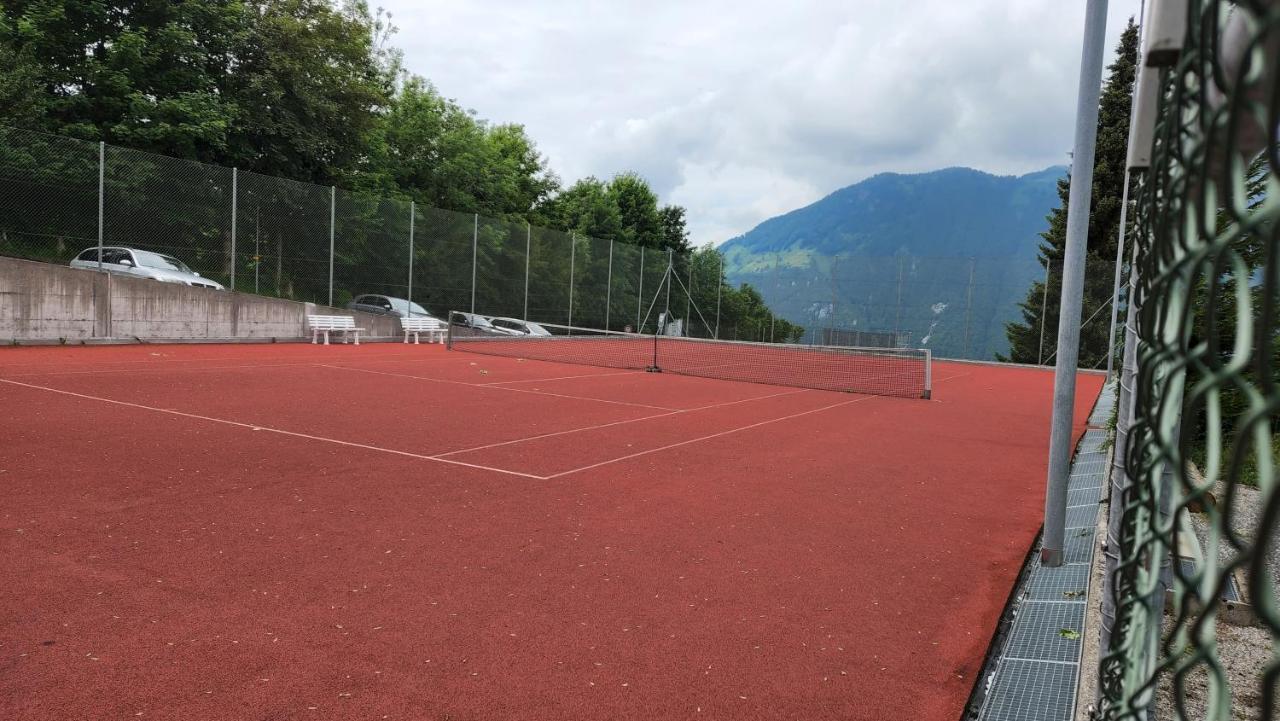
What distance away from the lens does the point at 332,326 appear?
20.3 m

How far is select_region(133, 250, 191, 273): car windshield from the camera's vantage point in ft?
53.5

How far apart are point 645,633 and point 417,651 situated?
36.0 inches

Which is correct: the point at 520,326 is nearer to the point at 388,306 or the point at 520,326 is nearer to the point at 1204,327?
the point at 388,306

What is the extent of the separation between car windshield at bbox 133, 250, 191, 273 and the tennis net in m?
5.78

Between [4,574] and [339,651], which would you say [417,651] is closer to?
[339,651]

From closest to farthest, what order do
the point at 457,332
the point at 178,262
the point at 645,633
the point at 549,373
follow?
the point at 645,633
the point at 549,373
the point at 178,262
the point at 457,332

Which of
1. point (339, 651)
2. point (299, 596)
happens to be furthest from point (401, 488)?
point (339, 651)

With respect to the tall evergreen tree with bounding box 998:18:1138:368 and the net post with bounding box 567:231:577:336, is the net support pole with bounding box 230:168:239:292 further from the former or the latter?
the tall evergreen tree with bounding box 998:18:1138:368

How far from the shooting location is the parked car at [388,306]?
21453mm

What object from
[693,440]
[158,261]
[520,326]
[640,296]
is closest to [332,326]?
[158,261]

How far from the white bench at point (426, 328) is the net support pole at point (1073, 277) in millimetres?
19295

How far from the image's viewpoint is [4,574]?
380 centimetres

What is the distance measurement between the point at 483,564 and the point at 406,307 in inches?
757

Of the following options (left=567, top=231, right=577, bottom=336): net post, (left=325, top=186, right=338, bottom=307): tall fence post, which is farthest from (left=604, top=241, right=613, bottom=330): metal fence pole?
(left=325, top=186, right=338, bottom=307): tall fence post
